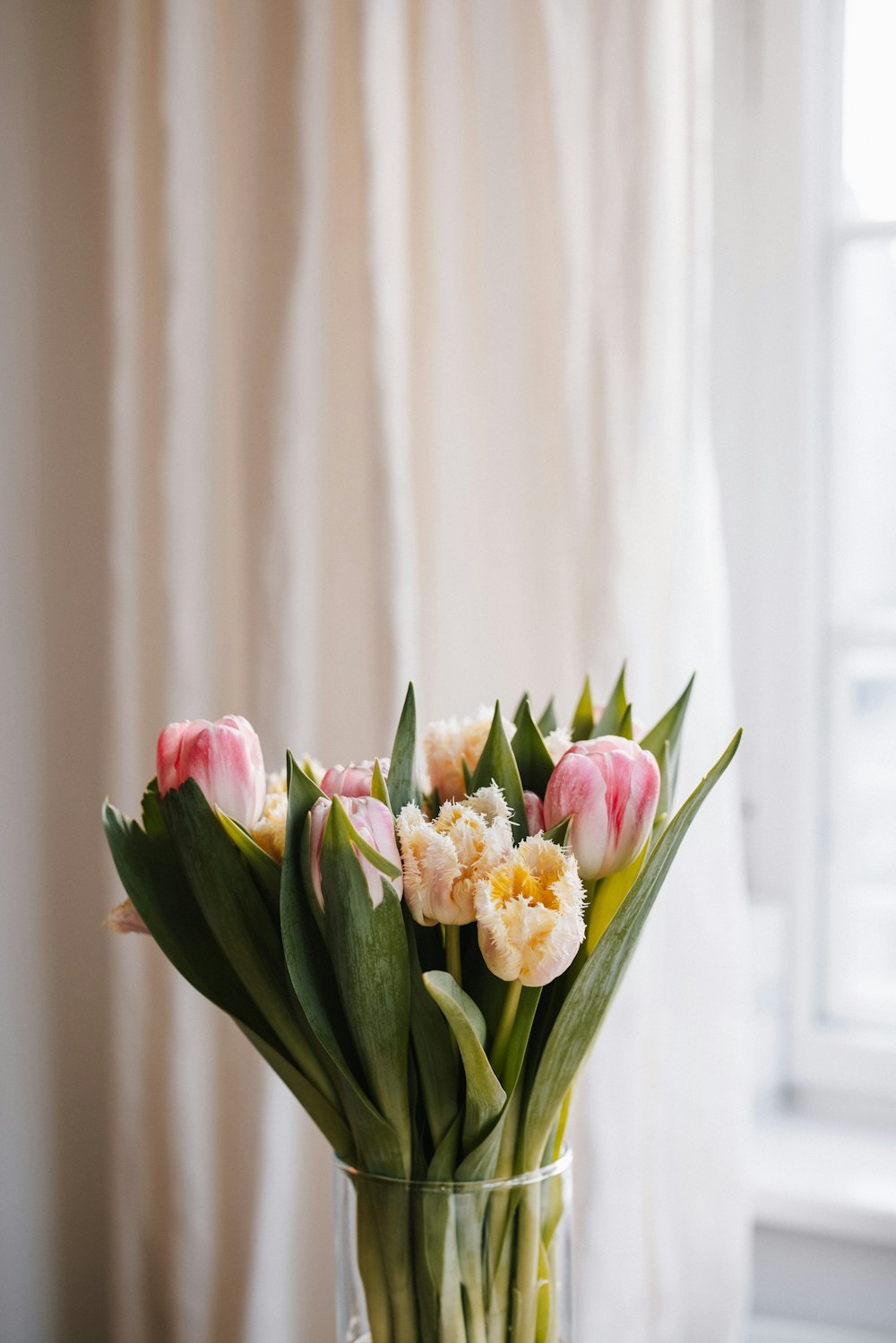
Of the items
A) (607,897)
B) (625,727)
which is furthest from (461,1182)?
(625,727)

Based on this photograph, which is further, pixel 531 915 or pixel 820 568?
pixel 820 568

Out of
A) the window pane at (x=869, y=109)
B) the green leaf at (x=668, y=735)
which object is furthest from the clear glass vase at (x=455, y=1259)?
the window pane at (x=869, y=109)

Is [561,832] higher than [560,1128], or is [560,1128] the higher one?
[561,832]

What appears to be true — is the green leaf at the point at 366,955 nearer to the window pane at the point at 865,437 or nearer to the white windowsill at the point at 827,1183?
the white windowsill at the point at 827,1183

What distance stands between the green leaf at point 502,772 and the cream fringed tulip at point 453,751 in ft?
0.16

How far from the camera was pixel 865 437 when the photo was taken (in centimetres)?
133

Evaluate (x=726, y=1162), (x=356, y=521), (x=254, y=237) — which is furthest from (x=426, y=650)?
(x=726, y=1162)

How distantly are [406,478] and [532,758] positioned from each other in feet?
1.64

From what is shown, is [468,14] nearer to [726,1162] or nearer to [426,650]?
[426,650]

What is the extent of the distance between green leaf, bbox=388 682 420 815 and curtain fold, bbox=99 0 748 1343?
18.0 inches

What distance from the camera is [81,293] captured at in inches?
50.3

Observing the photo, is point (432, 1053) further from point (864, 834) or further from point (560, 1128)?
point (864, 834)

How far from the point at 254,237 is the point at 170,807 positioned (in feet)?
2.41

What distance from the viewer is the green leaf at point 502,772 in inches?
22.2
